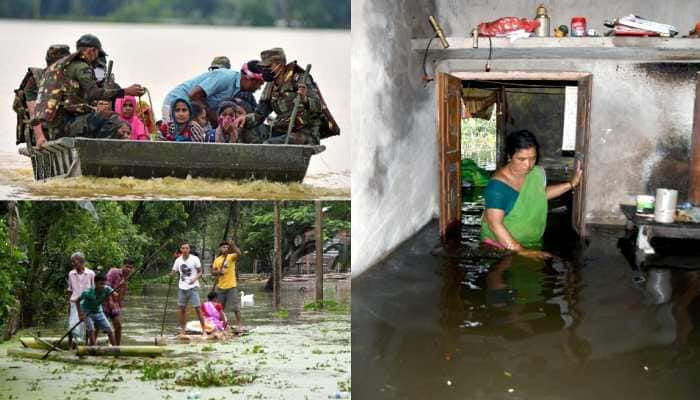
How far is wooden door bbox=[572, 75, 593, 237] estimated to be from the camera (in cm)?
787

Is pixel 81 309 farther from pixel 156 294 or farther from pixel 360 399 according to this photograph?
pixel 360 399

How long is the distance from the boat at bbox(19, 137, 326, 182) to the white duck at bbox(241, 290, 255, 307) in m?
0.57

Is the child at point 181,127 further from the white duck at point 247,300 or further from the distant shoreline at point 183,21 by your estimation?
the white duck at point 247,300

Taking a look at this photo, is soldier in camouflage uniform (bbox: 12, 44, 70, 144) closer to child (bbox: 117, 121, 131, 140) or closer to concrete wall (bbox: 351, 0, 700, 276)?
child (bbox: 117, 121, 131, 140)

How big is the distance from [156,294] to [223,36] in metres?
1.22

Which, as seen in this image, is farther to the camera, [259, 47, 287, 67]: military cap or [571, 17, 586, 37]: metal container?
[571, 17, 586, 37]: metal container

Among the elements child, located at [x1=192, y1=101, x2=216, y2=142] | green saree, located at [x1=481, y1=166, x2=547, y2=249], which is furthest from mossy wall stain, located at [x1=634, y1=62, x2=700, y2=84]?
child, located at [x1=192, y1=101, x2=216, y2=142]

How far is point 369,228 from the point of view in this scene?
6070 mm

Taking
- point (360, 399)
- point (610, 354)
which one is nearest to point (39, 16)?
point (360, 399)

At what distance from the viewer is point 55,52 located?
290cm

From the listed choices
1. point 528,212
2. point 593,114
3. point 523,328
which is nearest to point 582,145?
→ point 593,114

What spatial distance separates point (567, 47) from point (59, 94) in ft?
18.4

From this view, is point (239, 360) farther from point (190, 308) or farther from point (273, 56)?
point (273, 56)

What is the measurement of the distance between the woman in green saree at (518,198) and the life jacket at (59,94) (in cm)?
368
